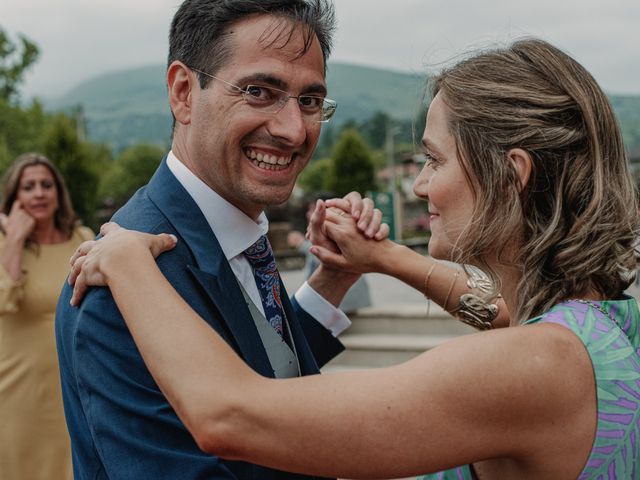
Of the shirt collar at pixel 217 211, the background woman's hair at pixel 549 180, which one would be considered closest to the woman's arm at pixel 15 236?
the shirt collar at pixel 217 211

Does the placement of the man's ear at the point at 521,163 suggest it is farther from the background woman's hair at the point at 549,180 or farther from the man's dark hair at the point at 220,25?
the man's dark hair at the point at 220,25

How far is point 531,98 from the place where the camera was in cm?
155

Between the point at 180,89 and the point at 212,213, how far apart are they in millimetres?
359

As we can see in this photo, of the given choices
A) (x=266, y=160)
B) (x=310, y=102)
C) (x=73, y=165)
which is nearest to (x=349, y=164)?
(x=73, y=165)

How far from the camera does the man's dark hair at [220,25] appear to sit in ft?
6.03

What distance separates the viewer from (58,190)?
17.2 ft

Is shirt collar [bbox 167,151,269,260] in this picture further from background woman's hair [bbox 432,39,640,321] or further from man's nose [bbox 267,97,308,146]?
background woman's hair [bbox 432,39,640,321]

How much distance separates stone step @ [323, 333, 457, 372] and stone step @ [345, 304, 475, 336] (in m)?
0.10

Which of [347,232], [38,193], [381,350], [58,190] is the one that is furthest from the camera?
[381,350]

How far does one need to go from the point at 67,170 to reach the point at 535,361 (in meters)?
24.7

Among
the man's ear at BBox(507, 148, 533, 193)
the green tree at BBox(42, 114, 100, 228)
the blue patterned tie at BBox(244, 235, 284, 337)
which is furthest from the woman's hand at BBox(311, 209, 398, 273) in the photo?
the green tree at BBox(42, 114, 100, 228)

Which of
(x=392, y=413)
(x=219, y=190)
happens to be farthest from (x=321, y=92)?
(x=392, y=413)

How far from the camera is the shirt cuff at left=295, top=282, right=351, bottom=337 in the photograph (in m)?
2.38

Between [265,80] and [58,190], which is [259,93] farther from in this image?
[58,190]
